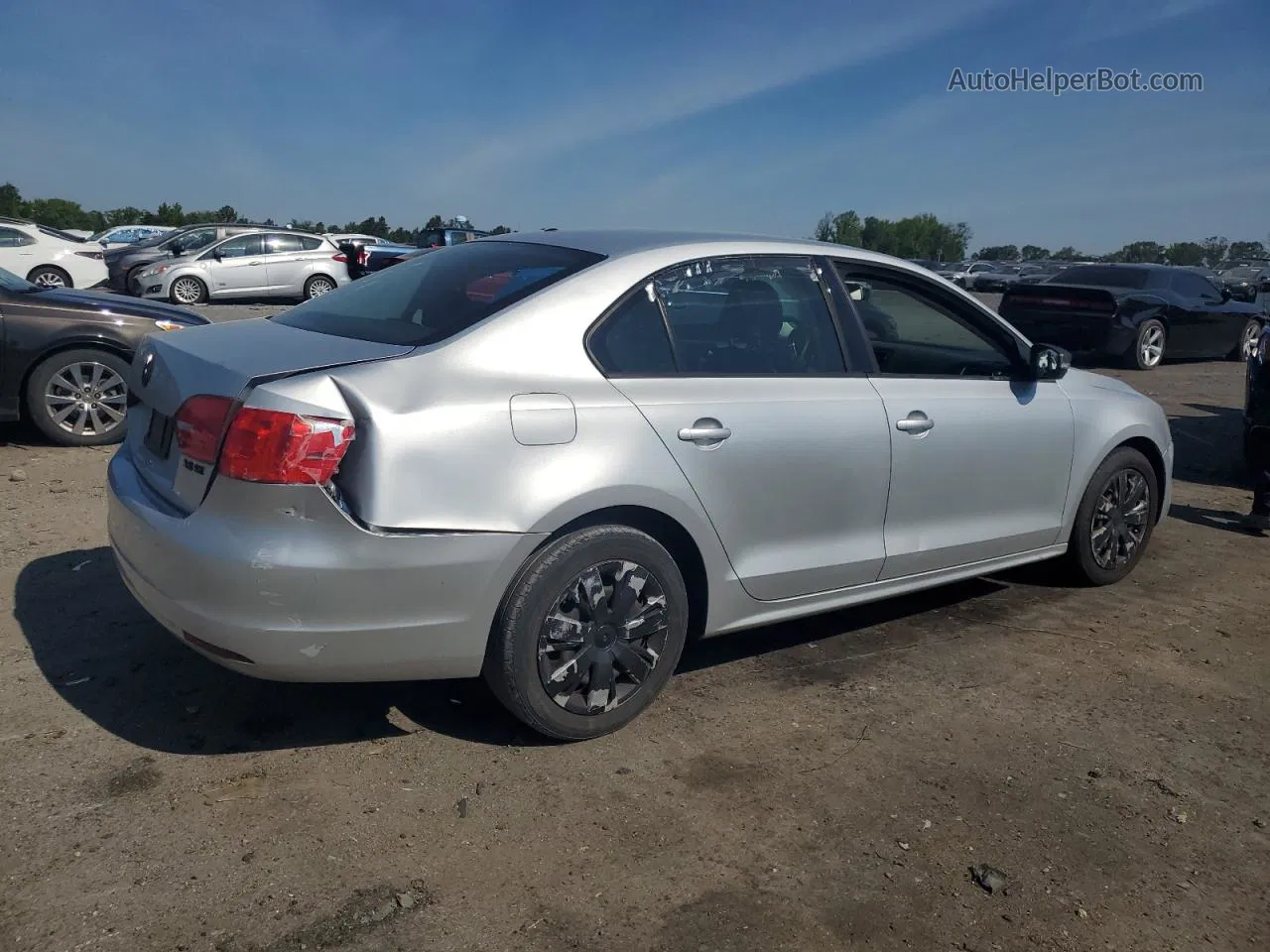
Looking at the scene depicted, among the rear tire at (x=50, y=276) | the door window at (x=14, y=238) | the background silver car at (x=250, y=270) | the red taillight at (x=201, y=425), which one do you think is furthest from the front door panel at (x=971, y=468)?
the door window at (x=14, y=238)

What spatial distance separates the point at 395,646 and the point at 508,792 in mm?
558

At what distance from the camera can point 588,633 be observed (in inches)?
134

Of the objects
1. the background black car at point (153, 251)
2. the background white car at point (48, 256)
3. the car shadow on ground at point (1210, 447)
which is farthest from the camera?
the background black car at point (153, 251)

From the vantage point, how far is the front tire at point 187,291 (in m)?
19.9

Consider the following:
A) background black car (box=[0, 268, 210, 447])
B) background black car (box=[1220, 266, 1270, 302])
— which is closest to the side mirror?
background black car (box=[0, 268, 210, 447])

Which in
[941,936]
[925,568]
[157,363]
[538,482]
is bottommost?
[941,936]

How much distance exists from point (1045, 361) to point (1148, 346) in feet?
36.1

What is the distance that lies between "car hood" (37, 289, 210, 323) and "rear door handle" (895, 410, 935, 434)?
Result: 5.05m

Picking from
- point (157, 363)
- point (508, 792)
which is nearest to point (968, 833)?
point (508, 792)

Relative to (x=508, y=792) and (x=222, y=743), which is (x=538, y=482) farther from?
(x=222, y=743)

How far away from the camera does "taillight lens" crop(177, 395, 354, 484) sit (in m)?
2.93

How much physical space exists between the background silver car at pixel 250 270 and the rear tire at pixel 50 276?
1.15 m

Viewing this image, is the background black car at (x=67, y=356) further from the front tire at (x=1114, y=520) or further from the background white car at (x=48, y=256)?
the background white car at (x=48, y=256)

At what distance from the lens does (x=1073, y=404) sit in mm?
4910
